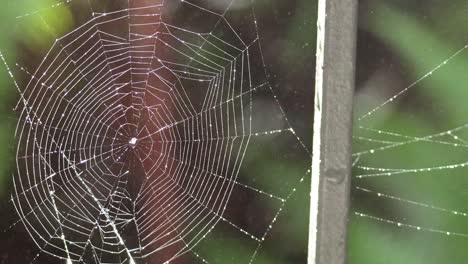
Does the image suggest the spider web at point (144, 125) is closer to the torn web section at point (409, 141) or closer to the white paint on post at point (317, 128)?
the torn web section at point (409, 141)

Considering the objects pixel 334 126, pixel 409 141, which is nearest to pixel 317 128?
pixel 334 126

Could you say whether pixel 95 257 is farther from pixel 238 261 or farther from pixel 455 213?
pixel 455 213

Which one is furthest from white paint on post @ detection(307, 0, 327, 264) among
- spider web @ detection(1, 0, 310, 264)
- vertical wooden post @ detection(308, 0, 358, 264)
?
spider web @ detection(1, 0, 310, 264)

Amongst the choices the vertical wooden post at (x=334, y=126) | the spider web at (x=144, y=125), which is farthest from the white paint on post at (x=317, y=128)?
the spider web at (x=144, y=125)

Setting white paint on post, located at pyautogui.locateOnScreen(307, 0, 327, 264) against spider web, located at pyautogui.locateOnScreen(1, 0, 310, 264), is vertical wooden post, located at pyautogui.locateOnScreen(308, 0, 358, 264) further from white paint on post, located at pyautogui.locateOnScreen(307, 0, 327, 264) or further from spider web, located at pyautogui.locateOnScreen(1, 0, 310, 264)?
spider web, located at pyautogui.locateOnScreen(1, 0, 310, 264)

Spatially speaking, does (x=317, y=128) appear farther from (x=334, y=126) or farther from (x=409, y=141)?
(x=409, y=141)
